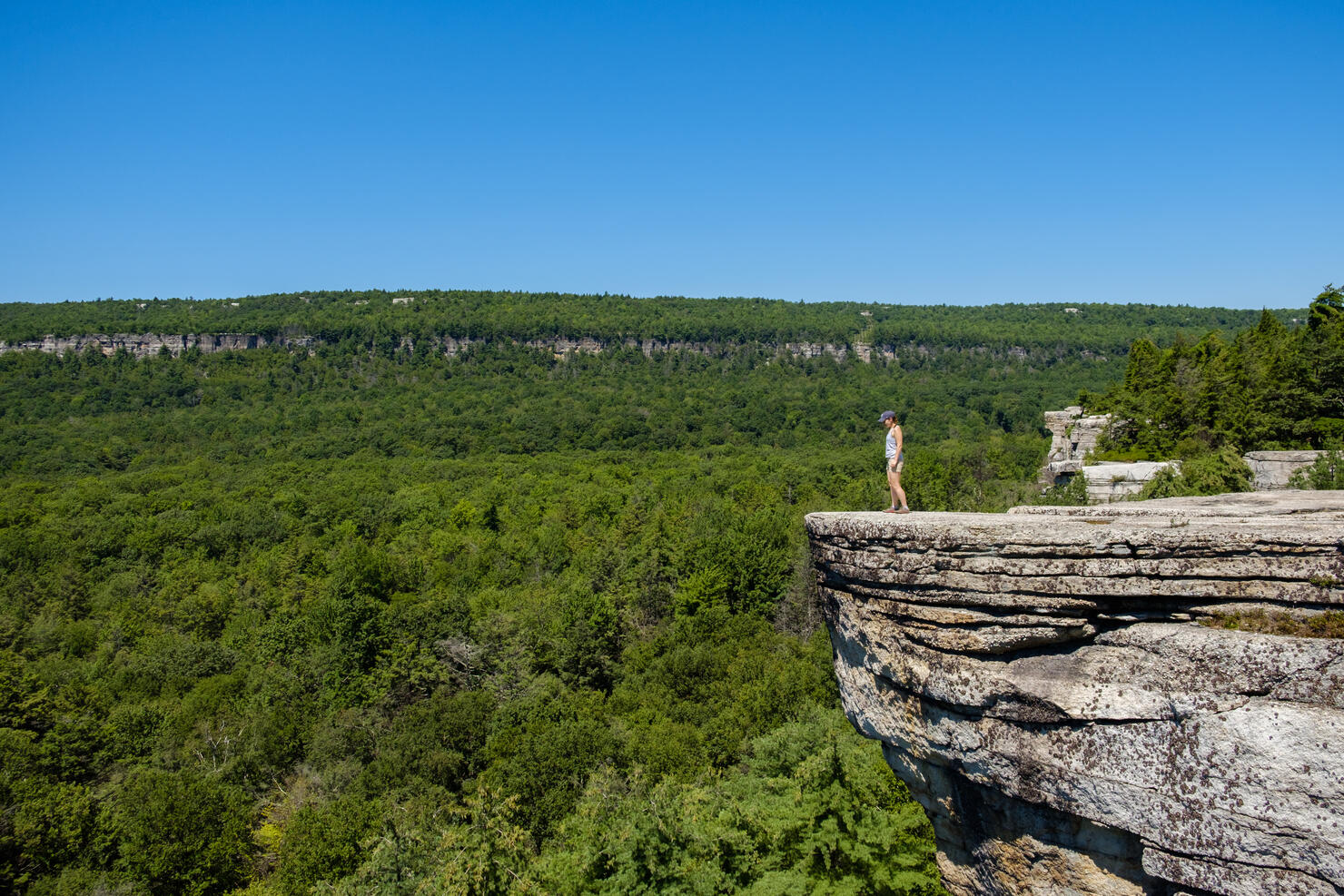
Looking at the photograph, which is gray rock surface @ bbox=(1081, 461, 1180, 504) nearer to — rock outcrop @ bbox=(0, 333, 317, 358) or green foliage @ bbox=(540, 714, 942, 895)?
green foliage @ bbox=(540, 714, 942, 895)

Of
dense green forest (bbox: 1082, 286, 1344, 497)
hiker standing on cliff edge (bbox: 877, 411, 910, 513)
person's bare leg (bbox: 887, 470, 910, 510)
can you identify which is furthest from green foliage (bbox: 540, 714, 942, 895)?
dense green forest (bbox: 1082, 286, 1344, 497)

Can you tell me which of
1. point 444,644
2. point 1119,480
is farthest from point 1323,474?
point 444,644

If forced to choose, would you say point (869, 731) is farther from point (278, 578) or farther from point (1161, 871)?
point (278, 578)

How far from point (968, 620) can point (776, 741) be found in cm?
1335

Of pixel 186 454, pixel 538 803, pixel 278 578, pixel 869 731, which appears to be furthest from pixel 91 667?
pixel 186 454

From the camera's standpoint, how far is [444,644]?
34.8 metres

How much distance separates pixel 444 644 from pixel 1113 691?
32.0 metres

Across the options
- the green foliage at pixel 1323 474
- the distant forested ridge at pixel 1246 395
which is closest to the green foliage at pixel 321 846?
the green foliage at pixel 1323 474

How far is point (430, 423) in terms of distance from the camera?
104 metres

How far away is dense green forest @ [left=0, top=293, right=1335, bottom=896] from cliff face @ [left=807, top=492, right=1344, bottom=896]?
18.7 feet

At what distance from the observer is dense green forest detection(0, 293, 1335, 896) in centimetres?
1622

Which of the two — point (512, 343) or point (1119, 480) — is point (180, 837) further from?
point (512, 343)

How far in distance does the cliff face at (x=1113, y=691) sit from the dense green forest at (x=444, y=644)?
5699mm

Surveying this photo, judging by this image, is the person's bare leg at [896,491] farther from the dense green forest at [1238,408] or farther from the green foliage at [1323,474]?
the green foliage at [1323,474]
